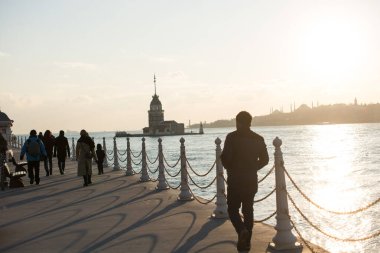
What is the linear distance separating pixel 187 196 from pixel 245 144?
5296 mm

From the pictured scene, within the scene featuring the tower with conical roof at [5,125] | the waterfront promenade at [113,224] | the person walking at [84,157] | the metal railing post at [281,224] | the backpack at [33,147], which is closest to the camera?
the metal railing post at [281,224]

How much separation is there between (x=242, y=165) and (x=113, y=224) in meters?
3.52

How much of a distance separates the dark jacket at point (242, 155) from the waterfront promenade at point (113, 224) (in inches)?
43.1

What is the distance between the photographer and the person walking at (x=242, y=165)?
6254 millimetres

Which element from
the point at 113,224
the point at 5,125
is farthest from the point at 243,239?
the point at 5,125

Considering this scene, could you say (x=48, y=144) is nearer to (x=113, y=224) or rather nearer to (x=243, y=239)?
(x=113, y=224)

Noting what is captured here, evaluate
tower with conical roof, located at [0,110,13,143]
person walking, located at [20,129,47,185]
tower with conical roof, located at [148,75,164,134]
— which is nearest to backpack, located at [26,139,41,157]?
person walking, located at [20,129,47,185]

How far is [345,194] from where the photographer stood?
28.5 m

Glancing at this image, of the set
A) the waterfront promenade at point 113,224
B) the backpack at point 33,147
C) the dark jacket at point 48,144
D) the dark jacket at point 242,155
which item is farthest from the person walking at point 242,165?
the dark jacket at point 48,144

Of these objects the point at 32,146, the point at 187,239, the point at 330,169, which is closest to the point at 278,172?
the point at 187,239

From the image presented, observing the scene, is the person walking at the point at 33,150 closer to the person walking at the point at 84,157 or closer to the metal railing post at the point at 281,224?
the person walking at the point at 84,157

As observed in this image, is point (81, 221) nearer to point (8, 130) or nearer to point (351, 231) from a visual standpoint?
point (351, 231)

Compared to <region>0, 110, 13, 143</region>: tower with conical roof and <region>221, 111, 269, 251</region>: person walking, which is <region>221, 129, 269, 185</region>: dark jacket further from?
<region>0, 110, 13, 143</region>: tower with conical roof

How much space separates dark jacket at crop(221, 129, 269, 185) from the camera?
6.25 metres
